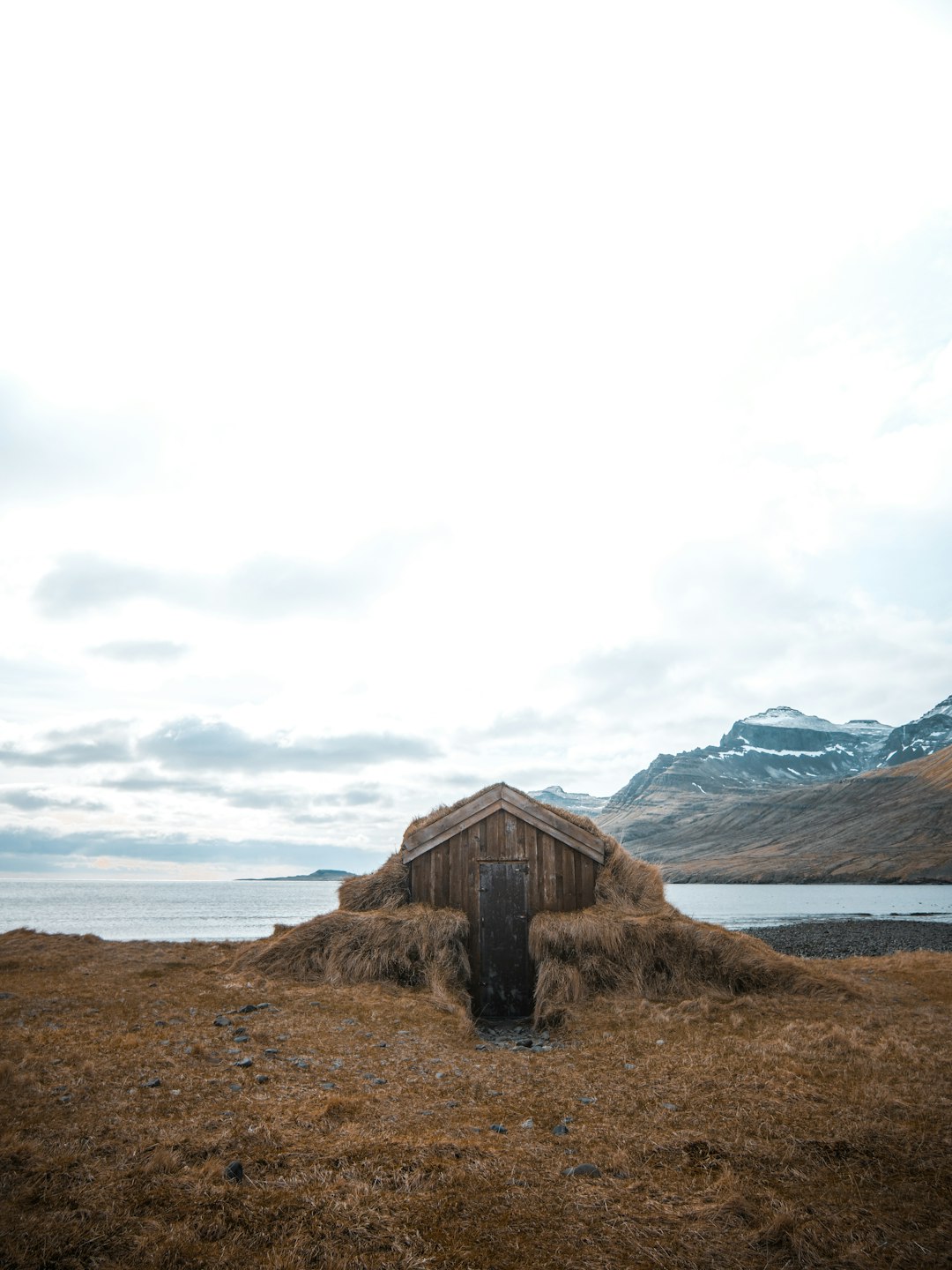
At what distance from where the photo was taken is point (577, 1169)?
632cm

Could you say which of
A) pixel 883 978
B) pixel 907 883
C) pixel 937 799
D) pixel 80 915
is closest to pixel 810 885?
pixel 907 883

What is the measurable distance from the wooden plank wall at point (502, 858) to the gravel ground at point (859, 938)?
1758cm

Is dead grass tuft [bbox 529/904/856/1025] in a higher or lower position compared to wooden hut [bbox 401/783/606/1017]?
lower

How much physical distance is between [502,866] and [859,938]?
30.5 meters

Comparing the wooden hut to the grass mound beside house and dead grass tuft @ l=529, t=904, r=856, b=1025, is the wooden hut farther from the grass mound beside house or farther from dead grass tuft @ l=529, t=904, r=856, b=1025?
dead grass tuft @ l=529, t=904, r=856, b=1025

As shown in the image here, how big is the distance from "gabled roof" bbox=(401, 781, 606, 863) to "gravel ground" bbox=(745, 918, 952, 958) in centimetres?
1767

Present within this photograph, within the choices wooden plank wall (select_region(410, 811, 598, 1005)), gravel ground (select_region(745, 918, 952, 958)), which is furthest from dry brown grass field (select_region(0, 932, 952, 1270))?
gravel ground (select_region(745, 918, 952, 958))

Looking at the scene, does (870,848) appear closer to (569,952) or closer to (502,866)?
(502,866)

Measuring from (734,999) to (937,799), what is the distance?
7607 inches

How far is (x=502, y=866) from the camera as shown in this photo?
16703 mm

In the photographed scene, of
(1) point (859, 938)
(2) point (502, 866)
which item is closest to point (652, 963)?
(2) point (502, 866)

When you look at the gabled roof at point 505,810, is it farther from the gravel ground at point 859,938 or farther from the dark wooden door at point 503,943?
the gravel ground at point 859,938

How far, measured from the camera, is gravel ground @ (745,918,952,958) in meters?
32.4

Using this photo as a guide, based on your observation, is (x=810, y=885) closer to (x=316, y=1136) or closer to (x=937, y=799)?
(x=937, y=799)
